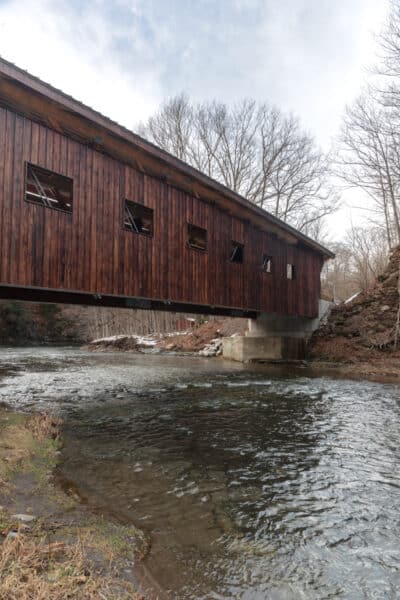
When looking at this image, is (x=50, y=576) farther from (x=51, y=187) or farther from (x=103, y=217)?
(x=51, y=187)

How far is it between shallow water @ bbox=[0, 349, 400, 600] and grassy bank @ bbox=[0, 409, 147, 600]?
20 cm

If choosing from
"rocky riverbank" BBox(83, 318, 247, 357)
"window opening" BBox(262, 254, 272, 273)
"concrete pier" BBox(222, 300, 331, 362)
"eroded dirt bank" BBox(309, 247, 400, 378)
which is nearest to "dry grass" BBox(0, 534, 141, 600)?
"window opening" BBox(262, 254, 272, 273)

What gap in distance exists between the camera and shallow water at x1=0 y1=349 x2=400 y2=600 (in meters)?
2.40

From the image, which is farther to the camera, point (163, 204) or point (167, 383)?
point (167, 383)

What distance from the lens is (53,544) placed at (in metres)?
2.32

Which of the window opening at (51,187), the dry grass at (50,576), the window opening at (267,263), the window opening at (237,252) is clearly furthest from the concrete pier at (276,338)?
the dry grass at (50,576)

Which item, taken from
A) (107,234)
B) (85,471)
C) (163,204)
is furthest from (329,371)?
(85,471)

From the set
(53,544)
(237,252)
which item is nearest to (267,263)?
(237,252)

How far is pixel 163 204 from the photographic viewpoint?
9.77 metres

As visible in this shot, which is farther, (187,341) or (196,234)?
(187,341)

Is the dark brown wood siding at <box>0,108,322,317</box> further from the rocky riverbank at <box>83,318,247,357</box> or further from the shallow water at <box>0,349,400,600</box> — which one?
the rocky riverbank at <box>83,318,247,357</box>

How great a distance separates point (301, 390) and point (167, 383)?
384 centimetres

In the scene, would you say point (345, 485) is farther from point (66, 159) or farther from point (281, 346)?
point (281, 346)

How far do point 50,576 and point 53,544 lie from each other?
0.36m
